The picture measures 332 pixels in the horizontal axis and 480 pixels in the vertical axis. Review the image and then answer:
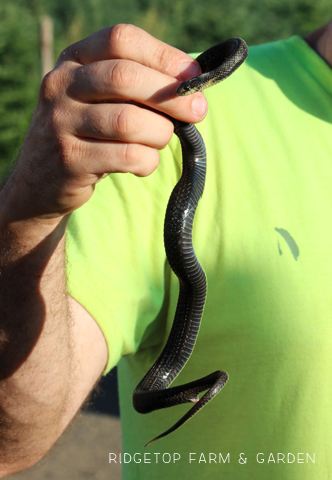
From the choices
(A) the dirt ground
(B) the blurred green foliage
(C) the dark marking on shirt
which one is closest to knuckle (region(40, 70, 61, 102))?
(B) the blurred green foliage

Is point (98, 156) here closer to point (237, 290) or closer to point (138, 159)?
point (138, 159)

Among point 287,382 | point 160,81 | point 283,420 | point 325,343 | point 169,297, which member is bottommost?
point 283,420

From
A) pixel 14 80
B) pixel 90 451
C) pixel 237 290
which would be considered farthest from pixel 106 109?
pixel 14 80

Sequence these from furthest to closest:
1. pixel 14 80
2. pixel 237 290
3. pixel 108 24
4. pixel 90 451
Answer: pixel 108 24, pixel 14 80, pixel 90 451, pixel 237 290

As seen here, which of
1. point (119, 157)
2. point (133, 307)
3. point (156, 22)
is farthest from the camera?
point (156, 22)

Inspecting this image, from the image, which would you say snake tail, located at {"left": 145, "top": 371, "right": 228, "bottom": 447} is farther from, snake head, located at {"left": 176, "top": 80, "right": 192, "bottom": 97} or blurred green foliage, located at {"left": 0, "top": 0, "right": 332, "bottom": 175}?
blurred green foliage, located at {"left": 0, "top": 0, "right": 332, "bottom": 175}

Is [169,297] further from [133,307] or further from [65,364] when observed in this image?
[65,364]

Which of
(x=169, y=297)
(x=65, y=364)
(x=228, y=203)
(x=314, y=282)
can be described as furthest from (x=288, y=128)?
(x=65, y=364)
